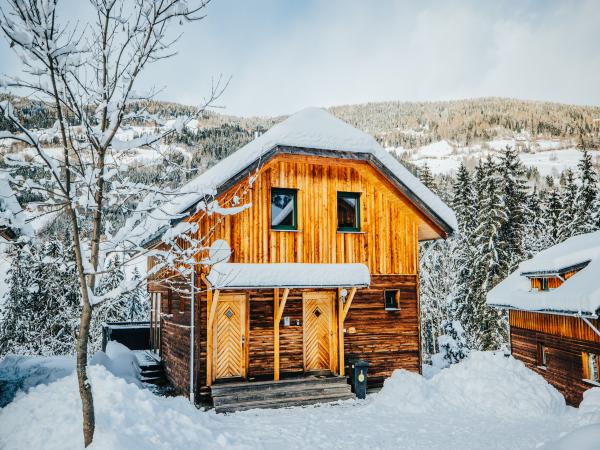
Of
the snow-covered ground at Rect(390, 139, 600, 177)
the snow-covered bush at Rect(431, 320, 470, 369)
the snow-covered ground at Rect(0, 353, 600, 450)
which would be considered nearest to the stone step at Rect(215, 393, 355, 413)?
the snow-covered ground at Rect(0, 353, 600, 450)

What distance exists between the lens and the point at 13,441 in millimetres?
7793

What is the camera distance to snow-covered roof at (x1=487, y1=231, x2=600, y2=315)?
14.6 m

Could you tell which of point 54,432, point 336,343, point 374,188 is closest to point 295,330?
point 336,343

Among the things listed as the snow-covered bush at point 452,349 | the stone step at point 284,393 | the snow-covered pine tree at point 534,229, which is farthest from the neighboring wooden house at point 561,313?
the snow-covered pine tree at point 534,229

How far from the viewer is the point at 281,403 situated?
12.3 metres

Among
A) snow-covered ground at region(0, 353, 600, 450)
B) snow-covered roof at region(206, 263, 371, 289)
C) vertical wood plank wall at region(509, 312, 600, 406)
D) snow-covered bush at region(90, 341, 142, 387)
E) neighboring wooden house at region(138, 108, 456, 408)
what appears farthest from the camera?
vertical wood plank wall at region(509, 312, 600, 406)

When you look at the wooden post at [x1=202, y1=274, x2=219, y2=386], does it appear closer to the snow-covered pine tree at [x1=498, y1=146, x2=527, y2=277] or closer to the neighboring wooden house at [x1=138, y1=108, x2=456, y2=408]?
the neighboring wooden house at [x1=138, y1=108, x2=456, y2=408]

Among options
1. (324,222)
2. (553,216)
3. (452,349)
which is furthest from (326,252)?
(553,216)

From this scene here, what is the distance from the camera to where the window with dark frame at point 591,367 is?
15445 mm

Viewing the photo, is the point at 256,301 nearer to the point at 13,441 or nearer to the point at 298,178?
the point at 298,178

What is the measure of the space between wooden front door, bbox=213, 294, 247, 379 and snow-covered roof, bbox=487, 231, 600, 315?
10.5 m

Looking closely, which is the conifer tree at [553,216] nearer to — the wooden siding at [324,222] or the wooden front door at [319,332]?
the wooden siding at [324,222]

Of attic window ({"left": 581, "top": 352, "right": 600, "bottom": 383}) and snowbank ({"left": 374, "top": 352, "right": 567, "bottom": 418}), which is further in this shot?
attic window ({"left": 581, "top": 352, "right": 600, "bottom": 383})

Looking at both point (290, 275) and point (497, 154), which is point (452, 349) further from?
point (497, 154)
